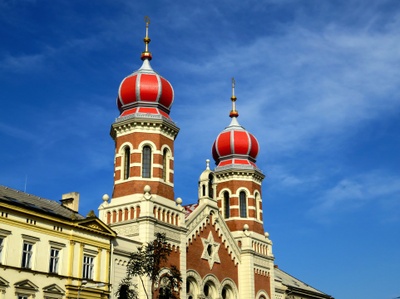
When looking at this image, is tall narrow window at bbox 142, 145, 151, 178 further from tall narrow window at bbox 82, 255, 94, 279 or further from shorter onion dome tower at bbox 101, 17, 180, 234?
tall narrow window at bbox 82, 255, 94, 279

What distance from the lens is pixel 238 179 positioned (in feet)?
192

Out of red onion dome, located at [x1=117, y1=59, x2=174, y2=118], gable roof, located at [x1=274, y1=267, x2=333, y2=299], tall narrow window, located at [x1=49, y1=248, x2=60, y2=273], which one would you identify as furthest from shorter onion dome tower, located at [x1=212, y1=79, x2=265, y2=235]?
tall narrow window, located at [x1=49, y1=248, x2=60, y2=273]

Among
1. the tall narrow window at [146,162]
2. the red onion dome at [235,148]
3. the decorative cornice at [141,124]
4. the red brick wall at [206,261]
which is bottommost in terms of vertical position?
the red brick wall at [206,261]

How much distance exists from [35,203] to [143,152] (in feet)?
37.9

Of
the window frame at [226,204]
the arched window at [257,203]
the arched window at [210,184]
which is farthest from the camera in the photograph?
the arched window at [257,203]

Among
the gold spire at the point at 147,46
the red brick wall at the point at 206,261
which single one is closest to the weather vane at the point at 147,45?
the gold spire at the point at 147,46

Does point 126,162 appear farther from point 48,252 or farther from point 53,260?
point 48,252

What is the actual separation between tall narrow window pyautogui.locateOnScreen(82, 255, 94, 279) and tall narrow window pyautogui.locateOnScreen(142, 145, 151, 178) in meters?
10.9

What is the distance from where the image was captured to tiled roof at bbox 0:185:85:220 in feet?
114

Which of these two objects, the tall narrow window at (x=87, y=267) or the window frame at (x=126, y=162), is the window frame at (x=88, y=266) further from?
the window frame at (x=126, y=162)

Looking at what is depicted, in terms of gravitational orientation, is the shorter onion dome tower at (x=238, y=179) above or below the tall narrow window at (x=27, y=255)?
above

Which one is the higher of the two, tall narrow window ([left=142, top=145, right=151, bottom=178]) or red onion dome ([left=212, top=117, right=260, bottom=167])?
red onion dome ([left=212, top=117, right=260, bottom=167])

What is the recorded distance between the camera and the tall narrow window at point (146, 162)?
47500mm

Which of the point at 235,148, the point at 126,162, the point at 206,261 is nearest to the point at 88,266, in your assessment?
the point at 126,162
